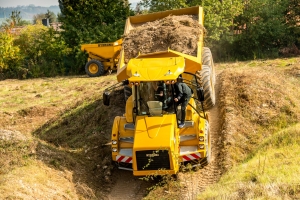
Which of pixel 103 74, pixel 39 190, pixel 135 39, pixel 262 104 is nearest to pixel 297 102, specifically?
pixel 262 104

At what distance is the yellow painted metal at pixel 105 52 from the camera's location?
24953 millimetres

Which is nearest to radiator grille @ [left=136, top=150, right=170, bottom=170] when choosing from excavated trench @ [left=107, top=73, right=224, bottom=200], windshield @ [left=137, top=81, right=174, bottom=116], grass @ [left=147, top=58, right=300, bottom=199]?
excavated trench @ [left=107, top=73, right=224, bottom=200]

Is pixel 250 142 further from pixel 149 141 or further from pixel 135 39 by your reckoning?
pixel 135 39

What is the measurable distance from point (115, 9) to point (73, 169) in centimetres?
1921

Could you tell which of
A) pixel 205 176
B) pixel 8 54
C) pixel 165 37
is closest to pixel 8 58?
pixel 8 54

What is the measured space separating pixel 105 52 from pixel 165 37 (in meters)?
11.6

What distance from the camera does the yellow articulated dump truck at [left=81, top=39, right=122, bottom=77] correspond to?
984 inches

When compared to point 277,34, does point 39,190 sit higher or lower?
lower

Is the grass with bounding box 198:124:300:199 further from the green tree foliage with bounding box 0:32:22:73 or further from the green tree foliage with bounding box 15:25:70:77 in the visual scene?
the green tree foliage with bounding box 0:32:22:73

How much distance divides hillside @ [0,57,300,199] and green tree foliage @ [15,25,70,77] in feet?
33.3

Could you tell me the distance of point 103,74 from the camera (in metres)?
25.9

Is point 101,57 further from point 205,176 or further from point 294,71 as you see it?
point 205,176

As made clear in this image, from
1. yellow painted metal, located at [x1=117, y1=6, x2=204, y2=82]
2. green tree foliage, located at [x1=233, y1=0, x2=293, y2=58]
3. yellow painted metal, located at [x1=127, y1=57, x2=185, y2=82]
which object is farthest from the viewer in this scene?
green tree foliage, located at [x1=233, y1=0, x2=293, y2=58]

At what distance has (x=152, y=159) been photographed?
31.4 ft
